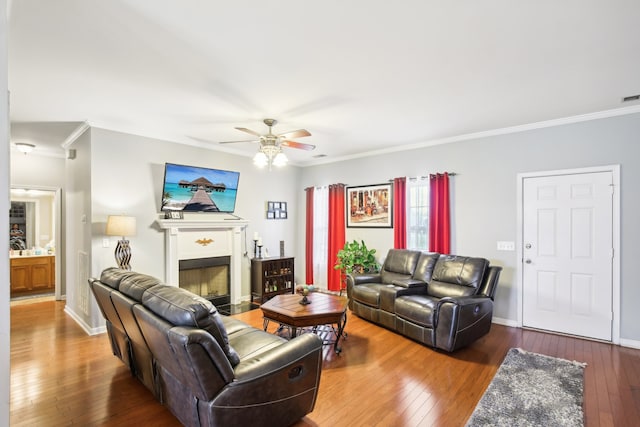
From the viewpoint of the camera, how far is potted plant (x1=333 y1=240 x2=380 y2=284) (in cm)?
574

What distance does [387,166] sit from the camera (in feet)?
19.1

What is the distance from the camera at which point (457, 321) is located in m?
3.45

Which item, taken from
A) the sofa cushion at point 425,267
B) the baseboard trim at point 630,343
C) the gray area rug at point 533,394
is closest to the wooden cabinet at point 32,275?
the sofa cushion at point 425,267

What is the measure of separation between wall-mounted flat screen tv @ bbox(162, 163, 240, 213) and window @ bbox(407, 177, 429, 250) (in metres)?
3.12

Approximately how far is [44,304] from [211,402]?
5801mm

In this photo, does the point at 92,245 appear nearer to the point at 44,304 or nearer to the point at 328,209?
the point at 44,304

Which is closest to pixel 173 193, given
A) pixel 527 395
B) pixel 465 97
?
pixel 465 97

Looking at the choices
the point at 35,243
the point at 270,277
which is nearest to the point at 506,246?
the point at 270,277

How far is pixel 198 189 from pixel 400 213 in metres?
3.44

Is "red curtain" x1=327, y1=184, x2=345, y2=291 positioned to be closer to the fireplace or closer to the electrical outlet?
the fireplace

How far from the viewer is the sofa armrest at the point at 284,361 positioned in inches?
77.6

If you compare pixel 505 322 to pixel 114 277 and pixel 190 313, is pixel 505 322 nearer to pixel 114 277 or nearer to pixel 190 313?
pixel 190 313

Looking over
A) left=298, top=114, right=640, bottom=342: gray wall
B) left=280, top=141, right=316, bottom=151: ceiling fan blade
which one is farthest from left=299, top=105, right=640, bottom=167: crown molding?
left=280, top=141, right=316, bottom=151: ceiling fan blade

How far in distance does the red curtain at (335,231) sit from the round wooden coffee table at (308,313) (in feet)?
8.08
